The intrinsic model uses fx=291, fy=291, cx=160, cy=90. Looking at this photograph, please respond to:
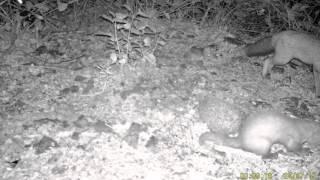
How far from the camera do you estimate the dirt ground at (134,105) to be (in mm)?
2334

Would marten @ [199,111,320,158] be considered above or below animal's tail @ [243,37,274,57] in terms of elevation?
below

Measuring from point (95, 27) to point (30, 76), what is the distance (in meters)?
1.17

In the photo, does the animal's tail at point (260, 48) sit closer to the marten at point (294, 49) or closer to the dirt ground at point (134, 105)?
the marten at point (294, 49)

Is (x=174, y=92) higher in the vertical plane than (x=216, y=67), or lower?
lower

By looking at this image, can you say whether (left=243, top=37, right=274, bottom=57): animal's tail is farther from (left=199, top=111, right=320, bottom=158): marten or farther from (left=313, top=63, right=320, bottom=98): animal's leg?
(left=199, top=111, right=320, bottom=158): marten

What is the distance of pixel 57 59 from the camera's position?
3.37 meters

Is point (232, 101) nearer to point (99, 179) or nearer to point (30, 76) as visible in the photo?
point (99, 179)

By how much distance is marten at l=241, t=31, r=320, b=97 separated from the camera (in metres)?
3.28

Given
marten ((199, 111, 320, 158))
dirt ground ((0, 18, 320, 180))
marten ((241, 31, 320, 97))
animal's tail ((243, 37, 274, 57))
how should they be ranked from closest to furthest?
dirt ground ((0, 18, 320, 180)), marten ((199, 111, 320, 158)), marten ((241, 31, 320, 97)), animal's tail ((243, 37, 274, 57))

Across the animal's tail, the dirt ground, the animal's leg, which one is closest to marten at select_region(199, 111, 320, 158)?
the dirt ground

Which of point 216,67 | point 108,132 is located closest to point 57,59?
point 108,132

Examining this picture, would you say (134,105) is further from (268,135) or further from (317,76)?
(317,76)

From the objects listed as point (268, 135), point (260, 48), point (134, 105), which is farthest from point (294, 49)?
point (134, 105)

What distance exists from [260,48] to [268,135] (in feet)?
4.75
